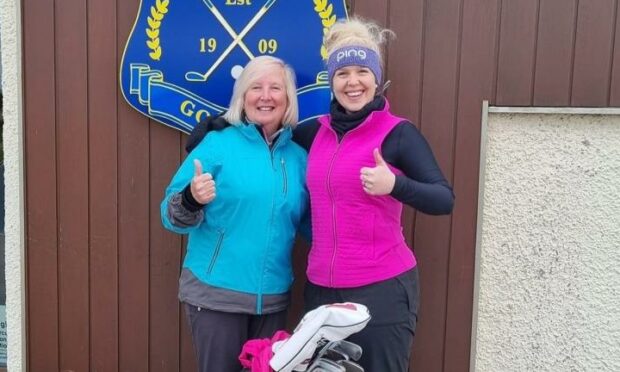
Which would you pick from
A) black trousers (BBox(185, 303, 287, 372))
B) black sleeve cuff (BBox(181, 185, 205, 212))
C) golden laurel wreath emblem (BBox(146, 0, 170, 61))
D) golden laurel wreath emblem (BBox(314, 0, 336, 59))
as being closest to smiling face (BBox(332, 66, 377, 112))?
golden laurel wreath emblem (BBox(314, 0, 336, 59))

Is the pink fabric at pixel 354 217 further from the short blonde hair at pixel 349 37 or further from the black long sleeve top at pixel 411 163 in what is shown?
the short blonde hair at pixel 349 37

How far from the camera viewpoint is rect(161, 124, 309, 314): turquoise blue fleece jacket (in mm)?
Answer: 2016

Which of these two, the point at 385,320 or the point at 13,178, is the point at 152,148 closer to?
the point at 13,178

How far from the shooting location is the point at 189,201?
1.92 metres

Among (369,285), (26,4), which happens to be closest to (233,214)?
(369,285)

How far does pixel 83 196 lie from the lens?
2.72 metres

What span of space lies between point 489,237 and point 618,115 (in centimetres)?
77

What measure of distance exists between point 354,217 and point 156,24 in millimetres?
1365

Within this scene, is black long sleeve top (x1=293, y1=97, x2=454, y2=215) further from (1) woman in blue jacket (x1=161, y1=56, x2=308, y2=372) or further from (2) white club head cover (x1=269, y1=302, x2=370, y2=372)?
(2) white club head cover (x1=269, y1=302, x2=370, y2=372)

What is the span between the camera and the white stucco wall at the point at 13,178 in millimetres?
2654

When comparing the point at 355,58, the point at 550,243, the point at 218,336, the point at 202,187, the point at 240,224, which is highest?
the point at 355,58

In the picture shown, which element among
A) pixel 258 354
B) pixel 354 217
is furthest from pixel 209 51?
pixel 258 354

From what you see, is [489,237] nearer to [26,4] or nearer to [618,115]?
[618,115]

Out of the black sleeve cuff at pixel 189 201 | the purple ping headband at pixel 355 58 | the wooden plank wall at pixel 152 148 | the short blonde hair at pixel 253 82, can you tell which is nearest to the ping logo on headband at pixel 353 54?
the purple ping headband at pixel 355 58
